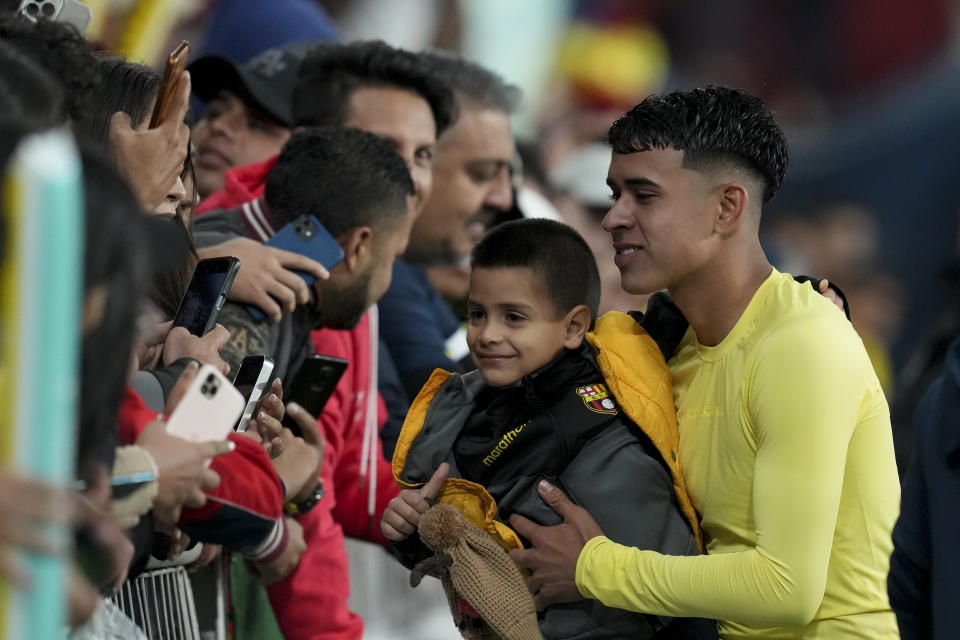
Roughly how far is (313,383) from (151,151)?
616 mm

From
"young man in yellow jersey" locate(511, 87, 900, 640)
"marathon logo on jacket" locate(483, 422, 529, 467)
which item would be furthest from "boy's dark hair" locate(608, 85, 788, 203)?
"marathon logo on jacket" locate(483, 422, 529, 467)

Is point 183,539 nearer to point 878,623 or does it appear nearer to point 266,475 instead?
point 266,475

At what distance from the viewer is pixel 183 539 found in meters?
2.56

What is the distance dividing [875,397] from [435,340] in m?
1.76

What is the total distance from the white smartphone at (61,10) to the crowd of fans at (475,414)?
0.11m

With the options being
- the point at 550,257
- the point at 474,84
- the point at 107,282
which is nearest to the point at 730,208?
the point at 550,257

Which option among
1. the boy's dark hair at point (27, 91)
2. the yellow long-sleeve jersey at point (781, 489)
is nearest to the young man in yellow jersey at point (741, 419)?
the yellow long-sleeve jersey at point (781, 489)

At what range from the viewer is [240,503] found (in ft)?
7.52

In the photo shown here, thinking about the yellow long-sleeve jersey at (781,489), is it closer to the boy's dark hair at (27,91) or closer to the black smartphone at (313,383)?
the black smartphone at (313,383)

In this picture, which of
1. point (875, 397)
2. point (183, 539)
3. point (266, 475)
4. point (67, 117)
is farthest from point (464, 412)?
point (67, 117)

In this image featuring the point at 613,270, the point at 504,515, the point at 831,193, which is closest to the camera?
the point at 504,515

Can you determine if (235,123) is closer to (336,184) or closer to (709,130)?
(336,184)

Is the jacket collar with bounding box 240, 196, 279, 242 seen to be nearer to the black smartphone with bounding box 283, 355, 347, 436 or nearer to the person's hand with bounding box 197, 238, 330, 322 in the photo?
the person's hand with bounding box 197, 238, 330, 322

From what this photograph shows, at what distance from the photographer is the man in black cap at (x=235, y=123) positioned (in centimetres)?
405
